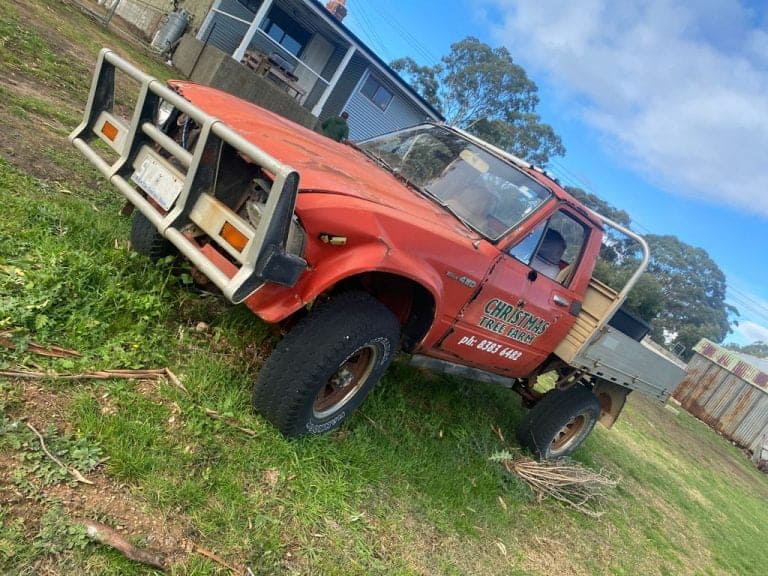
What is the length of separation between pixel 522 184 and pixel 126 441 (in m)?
3.21

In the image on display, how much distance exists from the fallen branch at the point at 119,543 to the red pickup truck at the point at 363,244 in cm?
97

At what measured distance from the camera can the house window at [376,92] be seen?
22.4 m

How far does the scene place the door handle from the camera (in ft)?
15.1

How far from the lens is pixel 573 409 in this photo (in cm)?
532

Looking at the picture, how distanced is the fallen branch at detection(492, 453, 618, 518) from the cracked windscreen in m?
1.90

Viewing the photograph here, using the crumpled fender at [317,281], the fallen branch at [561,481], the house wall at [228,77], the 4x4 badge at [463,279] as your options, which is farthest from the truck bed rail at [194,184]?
the house wall at [228,77]

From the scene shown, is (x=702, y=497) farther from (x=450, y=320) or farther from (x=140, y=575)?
(x=140, y=575)

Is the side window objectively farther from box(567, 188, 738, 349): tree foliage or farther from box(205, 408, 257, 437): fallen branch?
box(567, 188, 738, 349): tree foliage

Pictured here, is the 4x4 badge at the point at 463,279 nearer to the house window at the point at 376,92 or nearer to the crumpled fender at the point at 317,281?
the crumpled fender at the point at 317,281

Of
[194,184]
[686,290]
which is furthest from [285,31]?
[686,290]

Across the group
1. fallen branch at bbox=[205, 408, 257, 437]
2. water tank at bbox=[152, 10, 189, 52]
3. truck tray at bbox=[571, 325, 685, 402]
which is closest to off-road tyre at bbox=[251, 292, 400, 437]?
fallen branch at bbox=[205, 408, 257, 437]

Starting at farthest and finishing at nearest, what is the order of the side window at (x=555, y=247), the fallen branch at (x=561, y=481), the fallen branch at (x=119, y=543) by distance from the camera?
the fallen branch at (x=561, y=481), the side window at (x=555, y=247), the fallen branch at (x=119, y=543)

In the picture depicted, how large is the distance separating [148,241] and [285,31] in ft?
63.1

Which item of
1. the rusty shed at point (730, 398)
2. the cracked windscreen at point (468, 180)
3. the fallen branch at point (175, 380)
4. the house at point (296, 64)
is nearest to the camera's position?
the fallen branch at point (175, 380)
